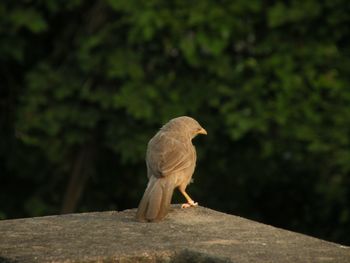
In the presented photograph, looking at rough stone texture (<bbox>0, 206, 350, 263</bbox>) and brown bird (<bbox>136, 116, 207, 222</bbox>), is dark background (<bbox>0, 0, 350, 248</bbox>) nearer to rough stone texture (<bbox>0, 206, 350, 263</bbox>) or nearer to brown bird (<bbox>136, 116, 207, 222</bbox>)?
brown bird (<bbox>136, 116, 207, 222</bbox>)

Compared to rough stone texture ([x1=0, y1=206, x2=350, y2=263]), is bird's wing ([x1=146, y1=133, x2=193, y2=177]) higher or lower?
higher

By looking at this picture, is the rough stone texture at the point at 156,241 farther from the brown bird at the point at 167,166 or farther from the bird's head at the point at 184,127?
the bird's head at the point at 184,127

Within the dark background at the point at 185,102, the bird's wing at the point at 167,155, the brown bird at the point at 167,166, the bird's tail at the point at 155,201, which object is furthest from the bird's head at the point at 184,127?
the dark background at the point at 185,102

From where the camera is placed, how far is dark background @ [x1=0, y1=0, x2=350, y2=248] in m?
10.3

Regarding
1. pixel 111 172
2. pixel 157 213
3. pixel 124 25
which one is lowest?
pixel 111 172

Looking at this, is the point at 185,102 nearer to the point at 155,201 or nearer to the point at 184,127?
the point at 184,127

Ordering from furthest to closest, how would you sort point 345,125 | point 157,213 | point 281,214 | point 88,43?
point 281,214 < point 88,43 < point 345,125 < point 157,213

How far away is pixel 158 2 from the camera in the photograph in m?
10.4

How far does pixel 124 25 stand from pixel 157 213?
5.25 meters

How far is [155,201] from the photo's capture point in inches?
243

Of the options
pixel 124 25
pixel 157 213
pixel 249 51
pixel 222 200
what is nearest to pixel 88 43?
pixel 124 25

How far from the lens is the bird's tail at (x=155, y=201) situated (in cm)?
600

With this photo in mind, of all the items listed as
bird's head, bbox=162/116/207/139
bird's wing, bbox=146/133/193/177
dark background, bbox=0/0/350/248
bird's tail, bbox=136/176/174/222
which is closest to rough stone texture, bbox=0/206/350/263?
bird's tail, bbox=136/176/174/222

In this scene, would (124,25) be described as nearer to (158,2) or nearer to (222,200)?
(158,2)
